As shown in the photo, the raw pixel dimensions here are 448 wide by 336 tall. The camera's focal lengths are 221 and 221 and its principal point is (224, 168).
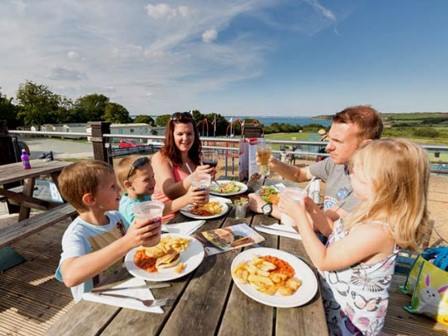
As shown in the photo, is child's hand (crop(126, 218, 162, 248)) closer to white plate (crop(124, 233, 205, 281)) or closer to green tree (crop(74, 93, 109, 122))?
white plate (crop(124, 233, 205, 281))

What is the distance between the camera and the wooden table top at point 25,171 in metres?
2.56

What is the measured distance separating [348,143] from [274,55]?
19.4 meters

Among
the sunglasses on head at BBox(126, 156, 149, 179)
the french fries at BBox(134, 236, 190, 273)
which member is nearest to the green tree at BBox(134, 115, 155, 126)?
the sunglasses on head at BBox(126, 156, 149, 179)

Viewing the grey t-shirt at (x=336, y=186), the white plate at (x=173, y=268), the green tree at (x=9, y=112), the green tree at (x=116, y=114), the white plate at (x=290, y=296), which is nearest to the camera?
the white plate at (x=290, y=296)

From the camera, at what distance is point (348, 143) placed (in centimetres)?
151

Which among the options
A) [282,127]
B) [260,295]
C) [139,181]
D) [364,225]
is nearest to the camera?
[260,295]

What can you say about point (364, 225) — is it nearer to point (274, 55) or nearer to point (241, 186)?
point (241, 186)

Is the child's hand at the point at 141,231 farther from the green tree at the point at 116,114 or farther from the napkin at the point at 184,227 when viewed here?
the green tree at the point at 116,114

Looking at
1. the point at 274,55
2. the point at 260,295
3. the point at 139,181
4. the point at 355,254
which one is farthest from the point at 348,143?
the point at 274,55

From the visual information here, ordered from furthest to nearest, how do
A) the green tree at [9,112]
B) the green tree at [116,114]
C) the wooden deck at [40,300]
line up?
the green tree at [116,114], the green tree at [9,112], the wooden deck at [40,300]

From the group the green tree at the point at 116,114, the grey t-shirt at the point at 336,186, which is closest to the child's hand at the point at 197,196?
the grey t-shirt at the point at 336,186

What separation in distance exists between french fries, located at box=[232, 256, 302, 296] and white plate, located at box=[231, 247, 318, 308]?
2 centimetres

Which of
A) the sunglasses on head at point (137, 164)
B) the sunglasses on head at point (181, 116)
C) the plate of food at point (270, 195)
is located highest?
the sunglasses on head at point (181, 116)

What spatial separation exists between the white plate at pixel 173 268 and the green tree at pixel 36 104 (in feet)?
134
